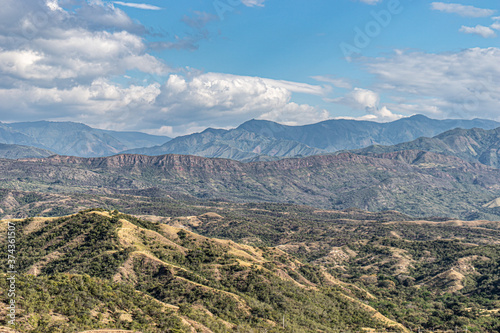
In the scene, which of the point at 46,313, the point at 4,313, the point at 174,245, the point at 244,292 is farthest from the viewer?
the point at 174,245

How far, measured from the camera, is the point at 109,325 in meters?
87.7

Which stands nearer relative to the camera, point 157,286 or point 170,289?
point 170,289

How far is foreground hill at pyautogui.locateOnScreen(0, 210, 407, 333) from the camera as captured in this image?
3580 inches

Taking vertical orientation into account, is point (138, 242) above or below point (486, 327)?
above

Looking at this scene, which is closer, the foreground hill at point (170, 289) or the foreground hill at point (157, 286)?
the foreground hill at point (157, 286)

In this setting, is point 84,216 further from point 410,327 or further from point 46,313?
point 410,327

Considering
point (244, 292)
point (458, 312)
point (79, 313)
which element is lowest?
point (458, 312)

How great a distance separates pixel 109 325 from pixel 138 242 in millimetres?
65653

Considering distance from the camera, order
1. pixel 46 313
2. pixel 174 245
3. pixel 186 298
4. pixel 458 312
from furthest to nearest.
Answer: pixel 458 312 < pixel 174 245 < pixel 186 298 < pixel 46 313

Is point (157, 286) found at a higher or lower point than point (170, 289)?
higher

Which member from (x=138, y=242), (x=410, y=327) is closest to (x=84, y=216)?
(x=138, y=242)

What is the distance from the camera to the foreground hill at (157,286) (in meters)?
90.9

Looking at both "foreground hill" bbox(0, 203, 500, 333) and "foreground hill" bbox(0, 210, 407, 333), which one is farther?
"foreground hill" bbox(0, 203, 500, 333)

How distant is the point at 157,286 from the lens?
4879 inches
